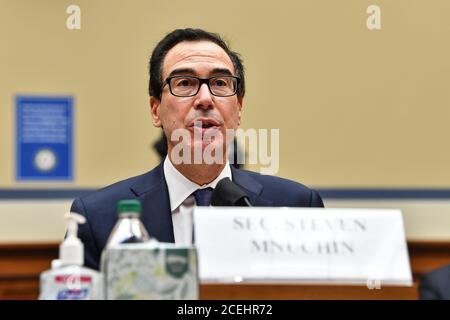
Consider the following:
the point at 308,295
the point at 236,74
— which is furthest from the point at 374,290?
the point at 236,74

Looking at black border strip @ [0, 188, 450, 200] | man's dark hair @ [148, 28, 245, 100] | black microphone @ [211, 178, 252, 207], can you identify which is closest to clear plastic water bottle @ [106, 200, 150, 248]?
black microphone @ [211, 178, 252, 207]

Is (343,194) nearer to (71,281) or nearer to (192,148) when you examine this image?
(192,148)

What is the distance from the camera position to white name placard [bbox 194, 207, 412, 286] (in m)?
1.40

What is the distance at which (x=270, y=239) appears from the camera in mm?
1432

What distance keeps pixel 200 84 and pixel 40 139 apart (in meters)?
1.90

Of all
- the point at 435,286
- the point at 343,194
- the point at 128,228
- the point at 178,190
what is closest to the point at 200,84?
the point at 178,190

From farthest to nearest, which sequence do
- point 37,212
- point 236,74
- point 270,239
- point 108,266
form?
point 37,212, point 236,74, point 270,239, point 108,266

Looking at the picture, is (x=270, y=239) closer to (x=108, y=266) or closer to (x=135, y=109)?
(x=108, y=266)

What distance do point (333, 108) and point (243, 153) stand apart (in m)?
0.66

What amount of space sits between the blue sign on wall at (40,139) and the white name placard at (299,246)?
2788mm

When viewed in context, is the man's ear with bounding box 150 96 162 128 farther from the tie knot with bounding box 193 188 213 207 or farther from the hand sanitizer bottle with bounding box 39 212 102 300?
the hand sanitizer bottle with bounding box 39 212 102 300

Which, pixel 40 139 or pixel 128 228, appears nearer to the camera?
pixel 128 228

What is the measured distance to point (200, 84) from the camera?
95.0 inches

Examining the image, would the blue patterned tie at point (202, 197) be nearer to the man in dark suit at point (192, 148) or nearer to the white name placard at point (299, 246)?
the man in dark suit at point (192, 148)
